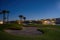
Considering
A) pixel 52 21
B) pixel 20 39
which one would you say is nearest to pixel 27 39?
pixel 20 39

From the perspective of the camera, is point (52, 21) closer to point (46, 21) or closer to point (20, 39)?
point (46, 21)

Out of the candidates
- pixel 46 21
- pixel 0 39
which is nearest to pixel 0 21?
pixel 0 39

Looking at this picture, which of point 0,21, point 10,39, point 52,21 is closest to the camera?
point 10,39

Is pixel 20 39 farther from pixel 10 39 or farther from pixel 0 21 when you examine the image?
pixel 0 21

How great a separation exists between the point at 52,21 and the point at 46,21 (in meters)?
2.26

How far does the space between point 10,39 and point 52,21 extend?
125 feet

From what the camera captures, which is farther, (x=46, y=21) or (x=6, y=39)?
(x=46, y=21)

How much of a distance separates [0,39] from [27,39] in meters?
1.90

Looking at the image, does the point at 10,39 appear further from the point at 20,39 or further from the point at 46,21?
the point at 46,21

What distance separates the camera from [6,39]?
28.7ft

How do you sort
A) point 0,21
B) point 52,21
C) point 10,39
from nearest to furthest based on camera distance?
point 10,39 < point 0,21 < point 52,21

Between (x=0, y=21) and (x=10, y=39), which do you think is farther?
(x=0, y=21)

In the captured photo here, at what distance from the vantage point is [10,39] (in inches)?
342

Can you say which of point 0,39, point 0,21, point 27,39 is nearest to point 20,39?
point 27,39
